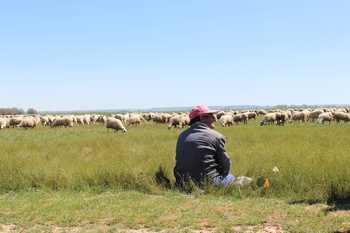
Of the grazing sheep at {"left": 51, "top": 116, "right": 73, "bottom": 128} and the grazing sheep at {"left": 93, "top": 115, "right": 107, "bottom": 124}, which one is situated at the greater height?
the grazing sheep at {"left": 51, "top": 116, "right": 73, "bottom": 128}

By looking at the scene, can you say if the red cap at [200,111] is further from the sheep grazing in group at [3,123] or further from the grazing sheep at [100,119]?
the grazing sheep at [100,119]

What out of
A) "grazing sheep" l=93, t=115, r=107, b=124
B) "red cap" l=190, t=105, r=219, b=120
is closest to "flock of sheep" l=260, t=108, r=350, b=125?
"grazing sheep" l=93, t=115, r=107, b=124

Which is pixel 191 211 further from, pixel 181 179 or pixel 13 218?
pixel 13 218

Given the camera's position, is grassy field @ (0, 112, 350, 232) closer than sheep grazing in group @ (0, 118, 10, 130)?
Yes

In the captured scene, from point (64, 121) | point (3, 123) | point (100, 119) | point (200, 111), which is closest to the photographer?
point (200, 111)

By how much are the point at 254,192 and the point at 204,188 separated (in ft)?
2.68

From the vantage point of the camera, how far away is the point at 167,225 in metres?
4.51

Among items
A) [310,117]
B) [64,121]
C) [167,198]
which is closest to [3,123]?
[64,121]

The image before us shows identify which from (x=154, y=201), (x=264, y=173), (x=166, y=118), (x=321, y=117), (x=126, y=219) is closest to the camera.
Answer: (x=126, y=219)

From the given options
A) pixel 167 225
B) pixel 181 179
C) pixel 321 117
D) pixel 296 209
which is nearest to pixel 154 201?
pixel 181 179

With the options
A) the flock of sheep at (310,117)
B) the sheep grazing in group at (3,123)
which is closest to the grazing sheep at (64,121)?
the sheep grazing in group at (3,123)

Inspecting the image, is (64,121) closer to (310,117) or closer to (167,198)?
(310,117)

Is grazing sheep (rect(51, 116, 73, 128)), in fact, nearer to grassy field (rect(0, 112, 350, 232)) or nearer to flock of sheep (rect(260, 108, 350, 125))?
flock of sheep (rect(260, 108, 350, 125))

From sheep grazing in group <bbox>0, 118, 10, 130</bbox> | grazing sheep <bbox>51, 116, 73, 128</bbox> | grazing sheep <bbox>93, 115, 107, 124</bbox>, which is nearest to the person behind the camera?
sheep grazing in group <bbox>0, 118, 10, 130</bbox>
